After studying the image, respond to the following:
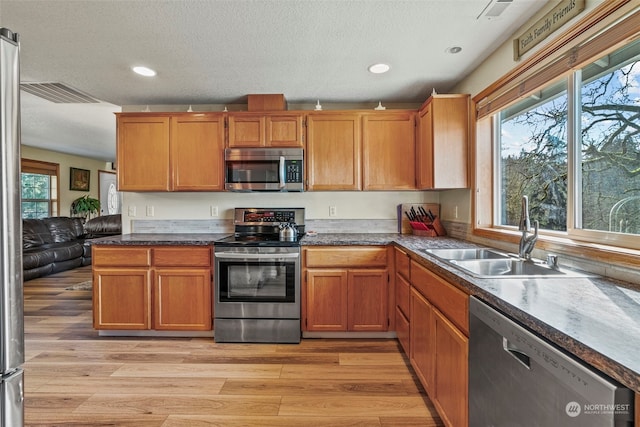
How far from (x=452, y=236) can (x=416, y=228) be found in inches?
13.9

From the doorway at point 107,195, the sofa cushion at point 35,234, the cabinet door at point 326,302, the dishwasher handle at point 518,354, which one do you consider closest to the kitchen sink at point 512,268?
the dishwasher handle at point 518,354

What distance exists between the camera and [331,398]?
77.8 inches

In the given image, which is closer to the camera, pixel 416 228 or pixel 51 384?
pixel 51 384

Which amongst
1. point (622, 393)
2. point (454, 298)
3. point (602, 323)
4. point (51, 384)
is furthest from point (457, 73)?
point (51, 384)

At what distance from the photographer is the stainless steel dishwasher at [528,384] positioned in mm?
699

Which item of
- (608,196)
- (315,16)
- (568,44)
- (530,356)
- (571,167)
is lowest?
(530,356)

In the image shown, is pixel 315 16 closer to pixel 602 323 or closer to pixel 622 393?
pixel 602 323

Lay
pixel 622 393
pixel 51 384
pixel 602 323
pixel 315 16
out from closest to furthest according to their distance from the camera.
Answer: pixel 622 393, pixel 602 323, pixel 315 16, pixel 51 384

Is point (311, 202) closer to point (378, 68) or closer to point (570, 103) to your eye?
point (378, 68)

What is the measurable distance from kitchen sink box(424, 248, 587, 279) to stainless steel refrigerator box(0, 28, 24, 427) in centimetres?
159

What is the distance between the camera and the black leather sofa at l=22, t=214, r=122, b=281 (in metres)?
5.06

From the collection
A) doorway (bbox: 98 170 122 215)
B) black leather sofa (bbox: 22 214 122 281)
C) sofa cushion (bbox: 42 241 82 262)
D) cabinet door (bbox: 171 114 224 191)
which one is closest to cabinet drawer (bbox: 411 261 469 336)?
cabinet door (bbox: 171 114 224 191)

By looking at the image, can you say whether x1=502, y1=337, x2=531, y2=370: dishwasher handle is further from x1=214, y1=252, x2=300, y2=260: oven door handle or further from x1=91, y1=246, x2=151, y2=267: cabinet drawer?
x1=91, y1=246, x2=151, y2=267: cabinet drawer

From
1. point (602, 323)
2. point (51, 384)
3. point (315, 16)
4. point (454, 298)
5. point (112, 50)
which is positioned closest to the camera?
point (602, 323)
